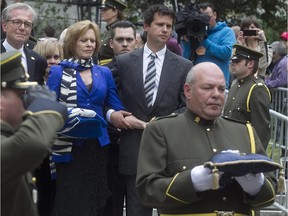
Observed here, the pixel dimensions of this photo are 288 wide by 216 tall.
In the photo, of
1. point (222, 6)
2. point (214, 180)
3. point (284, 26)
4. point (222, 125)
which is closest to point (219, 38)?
point (222, 125)

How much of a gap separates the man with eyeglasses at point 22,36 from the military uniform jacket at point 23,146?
370cm

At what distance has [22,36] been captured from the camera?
792 centimetres

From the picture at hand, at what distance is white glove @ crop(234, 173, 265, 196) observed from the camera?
5.43m

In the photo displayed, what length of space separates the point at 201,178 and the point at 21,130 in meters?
1.62

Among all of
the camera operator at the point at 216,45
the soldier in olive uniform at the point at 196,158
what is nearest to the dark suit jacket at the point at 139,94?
the soldier in olive uniform at the point at 196,158

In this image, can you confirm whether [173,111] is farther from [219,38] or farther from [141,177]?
[219,38]

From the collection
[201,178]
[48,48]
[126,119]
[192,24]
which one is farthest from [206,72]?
[192,24]

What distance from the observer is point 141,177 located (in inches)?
220

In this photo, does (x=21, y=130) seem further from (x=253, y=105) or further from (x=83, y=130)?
(x=253, y=105)

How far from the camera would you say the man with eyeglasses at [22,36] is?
7.92 m

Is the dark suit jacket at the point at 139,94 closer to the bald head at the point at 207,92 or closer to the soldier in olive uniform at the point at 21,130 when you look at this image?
the bald head at the point at 207,92

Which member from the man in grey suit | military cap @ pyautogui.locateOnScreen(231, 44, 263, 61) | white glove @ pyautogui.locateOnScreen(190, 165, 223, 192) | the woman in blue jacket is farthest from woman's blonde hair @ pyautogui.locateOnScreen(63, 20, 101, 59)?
white glove @ pyautogui.locateOnScreen(190, 165, 223, 192)

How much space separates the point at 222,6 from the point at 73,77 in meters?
11.7

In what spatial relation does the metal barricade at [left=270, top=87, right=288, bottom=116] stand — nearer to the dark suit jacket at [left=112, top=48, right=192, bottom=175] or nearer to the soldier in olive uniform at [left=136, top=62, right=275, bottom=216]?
the dark suit jacket at [left=112, top=48, right=192, bottom=175]
